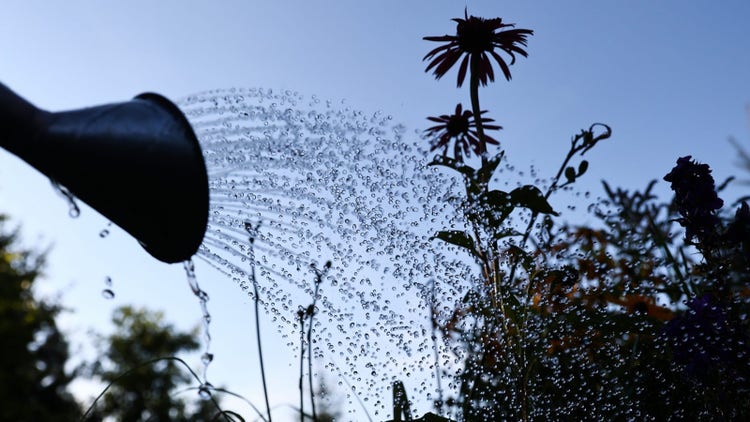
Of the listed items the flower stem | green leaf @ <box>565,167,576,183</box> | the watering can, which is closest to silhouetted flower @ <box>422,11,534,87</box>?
the flower stem

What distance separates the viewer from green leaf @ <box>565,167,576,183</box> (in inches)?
94.6

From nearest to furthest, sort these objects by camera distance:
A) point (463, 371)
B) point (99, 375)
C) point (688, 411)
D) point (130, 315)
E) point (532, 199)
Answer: point (463, 371) → point (532, 199) → point (688, 411) → point (99, 375) → point (130, 315)

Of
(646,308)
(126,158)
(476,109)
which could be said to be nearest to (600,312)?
(646,308)

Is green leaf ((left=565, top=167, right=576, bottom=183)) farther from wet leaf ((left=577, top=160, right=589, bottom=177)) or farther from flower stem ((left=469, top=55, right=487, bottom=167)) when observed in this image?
flower stem ((left=469, top=55, right=487, bottom=167))

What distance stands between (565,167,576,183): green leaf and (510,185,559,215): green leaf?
0.74ft

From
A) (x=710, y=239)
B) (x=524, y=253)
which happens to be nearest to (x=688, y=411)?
(x=710, y=239)

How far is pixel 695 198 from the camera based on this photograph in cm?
219

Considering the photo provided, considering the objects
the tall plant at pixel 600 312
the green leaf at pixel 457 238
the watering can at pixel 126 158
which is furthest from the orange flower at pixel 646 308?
the watering can at pixel 126 158

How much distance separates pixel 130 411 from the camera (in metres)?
23.4

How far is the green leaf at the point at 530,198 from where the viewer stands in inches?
87.2

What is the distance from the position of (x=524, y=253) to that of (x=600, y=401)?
0.78 m

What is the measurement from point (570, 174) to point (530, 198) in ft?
0.97

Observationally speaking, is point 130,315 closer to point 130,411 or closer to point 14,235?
point 130,411

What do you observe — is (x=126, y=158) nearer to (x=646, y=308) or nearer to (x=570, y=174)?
(x=570, y=174)
